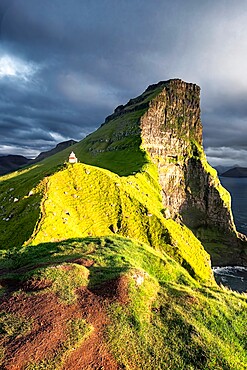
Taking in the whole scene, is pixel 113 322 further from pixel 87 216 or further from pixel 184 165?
pixel 184 165

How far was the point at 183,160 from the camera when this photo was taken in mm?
177000

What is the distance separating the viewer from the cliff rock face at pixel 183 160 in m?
162

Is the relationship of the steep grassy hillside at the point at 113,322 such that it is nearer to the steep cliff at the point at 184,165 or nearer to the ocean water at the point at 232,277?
the ocean water at the point at 232,277

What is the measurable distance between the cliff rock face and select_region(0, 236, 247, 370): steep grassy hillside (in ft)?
435

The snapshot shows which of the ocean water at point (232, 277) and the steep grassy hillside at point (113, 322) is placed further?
the ocean water at point (232, 277)

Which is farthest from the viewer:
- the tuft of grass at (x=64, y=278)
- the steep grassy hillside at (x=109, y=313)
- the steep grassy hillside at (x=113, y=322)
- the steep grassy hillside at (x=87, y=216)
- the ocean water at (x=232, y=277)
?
the ocean water at (x=232, y=277)

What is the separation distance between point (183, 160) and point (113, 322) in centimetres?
16840

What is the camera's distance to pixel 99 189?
2584 inches

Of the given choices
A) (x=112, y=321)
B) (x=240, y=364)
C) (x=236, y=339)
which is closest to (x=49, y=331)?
(x=112, y=321)

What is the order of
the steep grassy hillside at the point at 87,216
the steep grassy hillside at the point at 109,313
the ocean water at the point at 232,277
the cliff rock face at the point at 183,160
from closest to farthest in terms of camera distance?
the steep grassy hillside at the point at 109,313 < the steep grassy hillside at the point at 87,216 < the ocean water at the point at 232,277 < the cliff rock face at the point at 183,160

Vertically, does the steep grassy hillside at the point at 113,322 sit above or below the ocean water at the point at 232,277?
above

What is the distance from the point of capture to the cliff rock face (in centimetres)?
16212

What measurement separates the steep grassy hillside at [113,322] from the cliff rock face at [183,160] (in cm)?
13271

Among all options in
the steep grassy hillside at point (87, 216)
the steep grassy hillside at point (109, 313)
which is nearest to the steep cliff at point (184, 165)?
the steep grassy hillside at point (87, 216)
